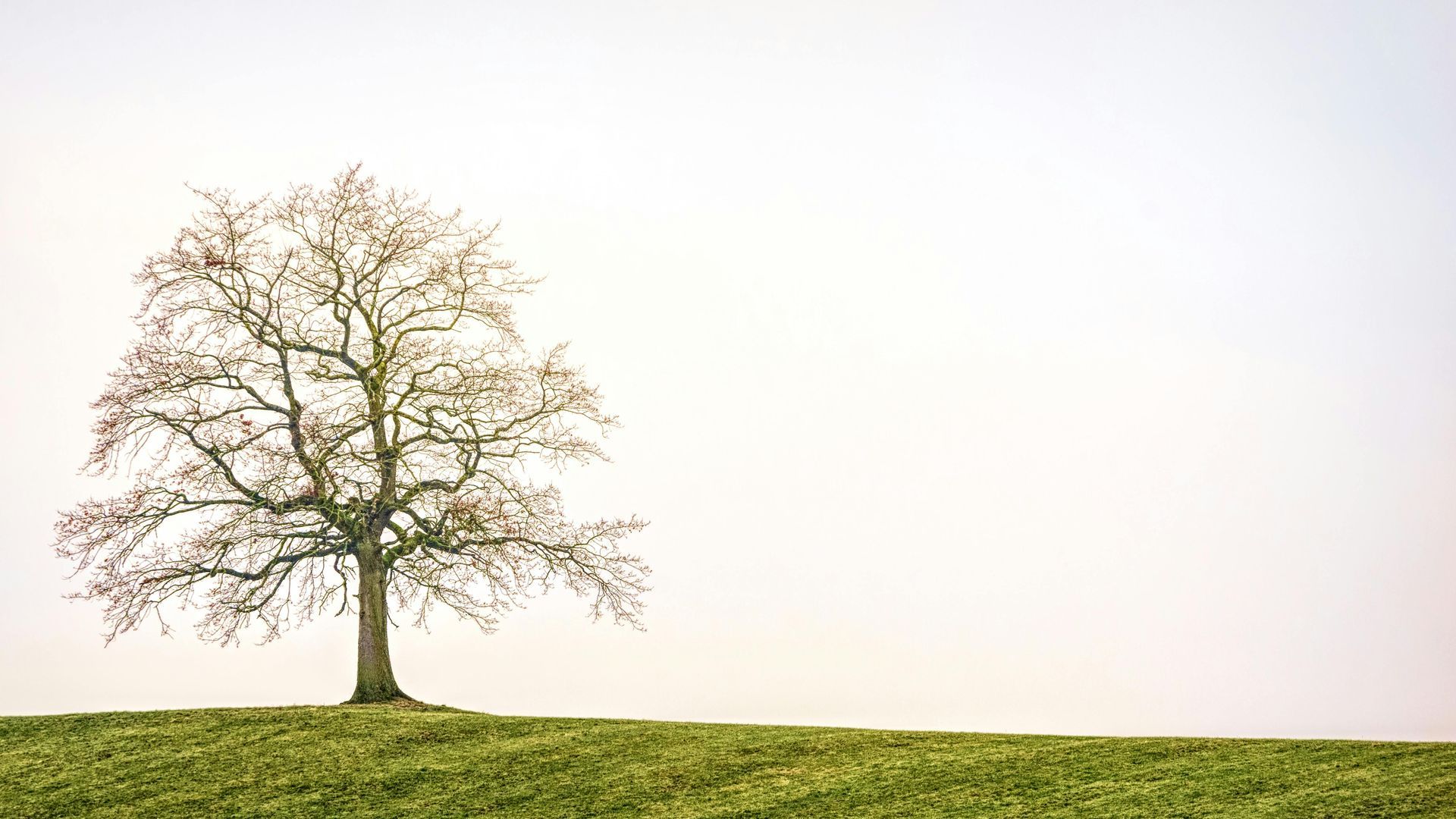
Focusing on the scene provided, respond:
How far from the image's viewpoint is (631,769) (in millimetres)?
12938

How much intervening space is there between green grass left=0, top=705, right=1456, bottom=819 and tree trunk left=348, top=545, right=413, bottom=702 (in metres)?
1.55

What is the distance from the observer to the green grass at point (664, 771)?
11.1 m

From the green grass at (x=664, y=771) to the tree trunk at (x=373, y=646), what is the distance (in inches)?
60.9

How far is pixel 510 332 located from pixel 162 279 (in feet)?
15.8

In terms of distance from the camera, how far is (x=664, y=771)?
42.1ft

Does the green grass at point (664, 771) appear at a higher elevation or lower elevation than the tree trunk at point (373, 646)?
lower

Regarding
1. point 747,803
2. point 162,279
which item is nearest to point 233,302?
point 162,279

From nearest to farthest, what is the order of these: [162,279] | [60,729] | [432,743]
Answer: [432,743] < [60,729] < [162,279]

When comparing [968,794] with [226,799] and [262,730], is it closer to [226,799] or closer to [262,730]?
[226,799]

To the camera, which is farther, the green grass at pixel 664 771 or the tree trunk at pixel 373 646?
the tree trunk at pixel 373 646

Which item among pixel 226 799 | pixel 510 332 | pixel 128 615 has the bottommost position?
pixel 226 799

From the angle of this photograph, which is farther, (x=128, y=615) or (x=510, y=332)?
(x=510, y=332)

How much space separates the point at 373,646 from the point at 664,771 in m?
6.21

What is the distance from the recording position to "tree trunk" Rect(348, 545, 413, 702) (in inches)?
681
